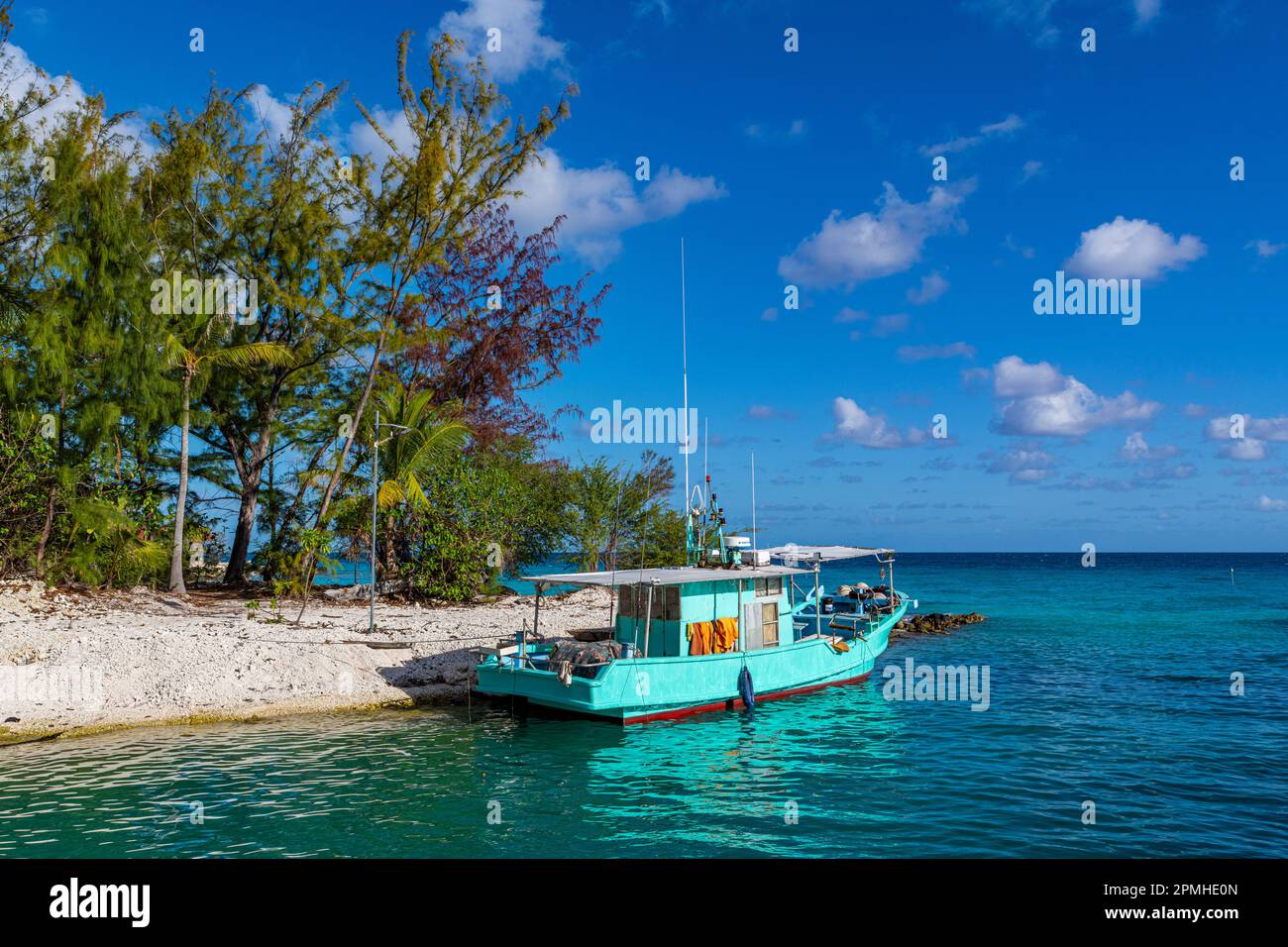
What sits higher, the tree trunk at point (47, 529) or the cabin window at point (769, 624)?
the tree trunk at point (47, 529)

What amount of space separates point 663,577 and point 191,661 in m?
10.9

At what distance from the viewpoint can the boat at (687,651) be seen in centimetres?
1889

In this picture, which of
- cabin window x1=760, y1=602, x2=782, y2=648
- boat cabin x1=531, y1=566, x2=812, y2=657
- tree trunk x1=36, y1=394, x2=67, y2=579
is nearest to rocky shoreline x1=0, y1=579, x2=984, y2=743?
tree trunk x1=36, y1=394, x2=67, y2=579

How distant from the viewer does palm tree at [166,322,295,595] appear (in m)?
27.8

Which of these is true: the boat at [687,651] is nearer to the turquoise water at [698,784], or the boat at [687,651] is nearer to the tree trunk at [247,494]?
the turquoise water at [698,784]

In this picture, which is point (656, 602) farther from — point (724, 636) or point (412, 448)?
point (412, 448)

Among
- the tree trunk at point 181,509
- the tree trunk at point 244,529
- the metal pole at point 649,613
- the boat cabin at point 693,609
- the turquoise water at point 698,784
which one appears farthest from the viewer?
the tree trunk at point 244,529

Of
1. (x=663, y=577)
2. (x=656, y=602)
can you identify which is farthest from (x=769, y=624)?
(x=663, y=577)

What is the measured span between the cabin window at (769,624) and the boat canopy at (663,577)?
0.80 metres

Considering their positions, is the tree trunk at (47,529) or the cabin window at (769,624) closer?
the cabin window at (769,624)

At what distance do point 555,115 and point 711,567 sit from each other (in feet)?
55.8

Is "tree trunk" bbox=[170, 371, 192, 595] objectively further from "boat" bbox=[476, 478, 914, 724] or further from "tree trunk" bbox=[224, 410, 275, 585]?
"boat" bbox=[476, 478, 914, 724]

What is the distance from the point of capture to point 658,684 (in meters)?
19.2

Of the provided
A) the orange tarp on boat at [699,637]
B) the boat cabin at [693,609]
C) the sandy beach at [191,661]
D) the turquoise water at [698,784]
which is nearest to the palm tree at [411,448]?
the sandy beach at [191,661]
